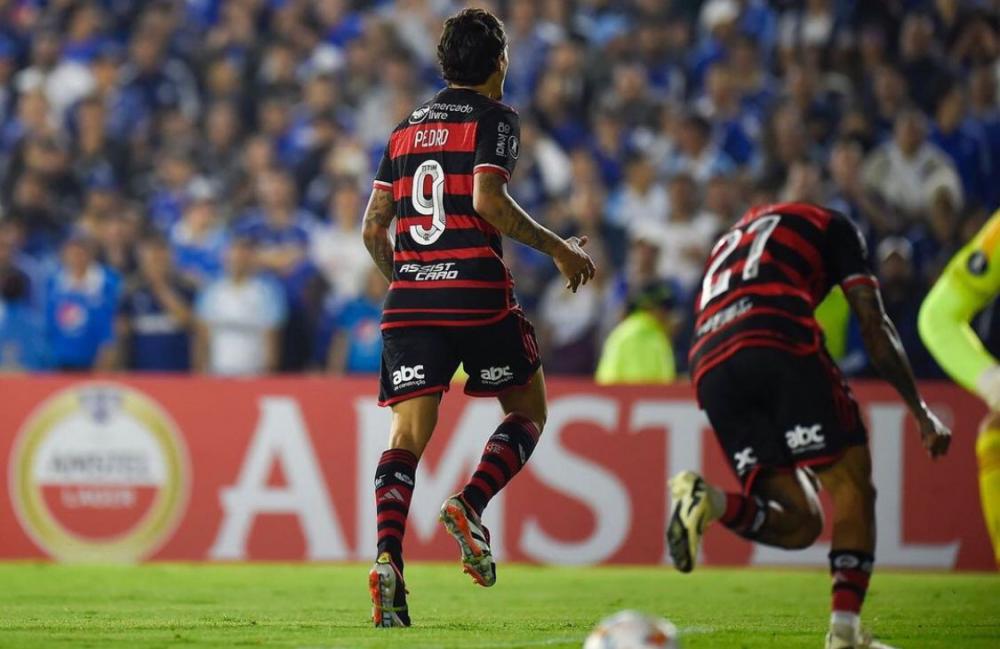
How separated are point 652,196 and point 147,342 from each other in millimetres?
4771

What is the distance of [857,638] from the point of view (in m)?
6.28

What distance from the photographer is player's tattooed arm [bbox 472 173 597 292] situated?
23.8ft

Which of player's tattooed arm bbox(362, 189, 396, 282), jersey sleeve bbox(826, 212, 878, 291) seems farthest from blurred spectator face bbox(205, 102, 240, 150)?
jersey sleeve bbox(826, 212, 878, 291)

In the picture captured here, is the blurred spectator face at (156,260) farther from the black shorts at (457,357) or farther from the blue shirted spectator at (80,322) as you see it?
the black shorts at (457,357)

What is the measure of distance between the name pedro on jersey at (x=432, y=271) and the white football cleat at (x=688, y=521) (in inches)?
67.2

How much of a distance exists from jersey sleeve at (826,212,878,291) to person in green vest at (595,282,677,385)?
6.40 meters

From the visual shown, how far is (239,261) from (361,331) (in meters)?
1.26

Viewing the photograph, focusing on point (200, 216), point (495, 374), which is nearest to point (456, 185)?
point (495, 374)

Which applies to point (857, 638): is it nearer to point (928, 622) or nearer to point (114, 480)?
point (928, 622)

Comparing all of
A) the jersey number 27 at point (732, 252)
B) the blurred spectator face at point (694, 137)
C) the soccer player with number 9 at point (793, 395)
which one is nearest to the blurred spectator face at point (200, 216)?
the blurred spectator face at point (694, 137)

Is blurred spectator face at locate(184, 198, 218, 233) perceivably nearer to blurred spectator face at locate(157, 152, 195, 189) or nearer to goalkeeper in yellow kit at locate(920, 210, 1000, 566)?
blurred spectator face at locate(157, 152, 195, 189)

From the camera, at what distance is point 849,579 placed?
6.31 m

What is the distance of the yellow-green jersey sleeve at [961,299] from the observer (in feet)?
21.3

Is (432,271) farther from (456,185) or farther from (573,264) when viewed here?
(573,264)
